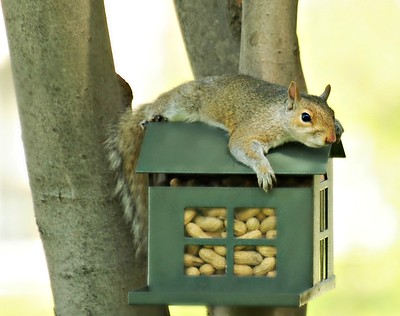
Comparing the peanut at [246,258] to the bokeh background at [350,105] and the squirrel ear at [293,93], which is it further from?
the bokeh background at [350,105]

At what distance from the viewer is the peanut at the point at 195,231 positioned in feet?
6.98

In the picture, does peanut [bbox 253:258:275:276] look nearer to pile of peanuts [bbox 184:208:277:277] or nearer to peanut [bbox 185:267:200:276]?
pile of peanuts [bbox 184:208:277:277]

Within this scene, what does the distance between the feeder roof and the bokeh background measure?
2.50m

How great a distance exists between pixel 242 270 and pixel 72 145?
0.39 metres

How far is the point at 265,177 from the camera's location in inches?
81.6

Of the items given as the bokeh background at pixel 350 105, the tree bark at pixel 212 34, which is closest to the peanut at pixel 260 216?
the tree bark at pixel 212 34

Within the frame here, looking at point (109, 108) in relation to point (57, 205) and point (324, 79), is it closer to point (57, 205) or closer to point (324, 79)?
point (57, 205)

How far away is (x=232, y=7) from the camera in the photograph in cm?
264

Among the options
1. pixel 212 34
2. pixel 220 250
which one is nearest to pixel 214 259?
pixel 220 250

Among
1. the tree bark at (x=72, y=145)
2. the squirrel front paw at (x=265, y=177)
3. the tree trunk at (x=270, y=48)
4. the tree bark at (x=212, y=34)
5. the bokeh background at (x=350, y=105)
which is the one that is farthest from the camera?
the bokeh background at (x=350, y=105)

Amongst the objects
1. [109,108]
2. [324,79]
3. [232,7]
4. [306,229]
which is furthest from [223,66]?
[324,79]

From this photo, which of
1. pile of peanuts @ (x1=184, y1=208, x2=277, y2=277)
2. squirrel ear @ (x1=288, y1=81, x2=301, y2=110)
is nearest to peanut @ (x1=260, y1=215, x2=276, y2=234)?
pile of peanuts @ (x1=184, y1=208, x2=277, y2=277)

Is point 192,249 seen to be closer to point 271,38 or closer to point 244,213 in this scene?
point 244,213

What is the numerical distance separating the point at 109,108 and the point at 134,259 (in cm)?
30
